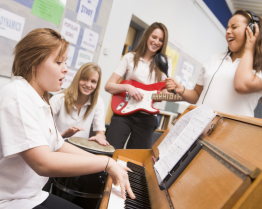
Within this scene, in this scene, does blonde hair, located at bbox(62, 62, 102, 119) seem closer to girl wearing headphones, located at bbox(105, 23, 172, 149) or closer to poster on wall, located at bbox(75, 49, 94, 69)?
girl wearing headphones, located at bbox(105, 23, 172, 149)

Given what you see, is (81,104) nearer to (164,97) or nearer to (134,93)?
(134,93)

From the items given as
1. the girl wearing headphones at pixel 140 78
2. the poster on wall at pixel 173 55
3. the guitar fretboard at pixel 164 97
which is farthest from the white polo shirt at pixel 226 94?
the poster on wall at pixel 173 55

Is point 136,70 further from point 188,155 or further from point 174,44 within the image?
point 174,44

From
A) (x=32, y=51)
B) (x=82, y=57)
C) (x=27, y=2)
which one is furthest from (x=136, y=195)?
(x=82, y=57)

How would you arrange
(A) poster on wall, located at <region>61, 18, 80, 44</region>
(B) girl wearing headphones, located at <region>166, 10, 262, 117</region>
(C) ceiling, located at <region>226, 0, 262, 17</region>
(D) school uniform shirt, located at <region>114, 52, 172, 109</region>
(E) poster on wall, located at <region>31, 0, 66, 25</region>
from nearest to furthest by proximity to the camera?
1. (B) girl wearing headphones, located at <region>166, 10, 262, 117</region>
2. (D) school uniform shirt, located at <region>114, 52, 172, 109</region>
3. (E) poster on wall, located at <region>31, 0, 66, 25</region>
4. (A) poster on wall, located at <region>61, 18, 80, 44</region>
5. (C) ceiling, located at <region>226, 0, 262, 17</region>

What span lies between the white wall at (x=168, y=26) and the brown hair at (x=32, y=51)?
211 centimetres

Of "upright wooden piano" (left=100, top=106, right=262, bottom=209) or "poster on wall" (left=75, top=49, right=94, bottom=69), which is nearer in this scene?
"upright wooden piano" (left=100, top=106, right=262, bottom=209)

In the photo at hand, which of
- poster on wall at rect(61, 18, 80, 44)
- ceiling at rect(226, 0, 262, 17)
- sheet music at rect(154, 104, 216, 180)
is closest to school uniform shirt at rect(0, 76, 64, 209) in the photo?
sheet music at rect(154, 104, 216, 180)

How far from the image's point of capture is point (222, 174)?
0.62m

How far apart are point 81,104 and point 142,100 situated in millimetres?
537

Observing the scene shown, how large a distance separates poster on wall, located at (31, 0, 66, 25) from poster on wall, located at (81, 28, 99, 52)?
0.39 metres

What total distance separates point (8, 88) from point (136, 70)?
130cm

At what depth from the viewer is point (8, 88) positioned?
784 millimetres

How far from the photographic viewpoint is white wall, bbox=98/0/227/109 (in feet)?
9.87
